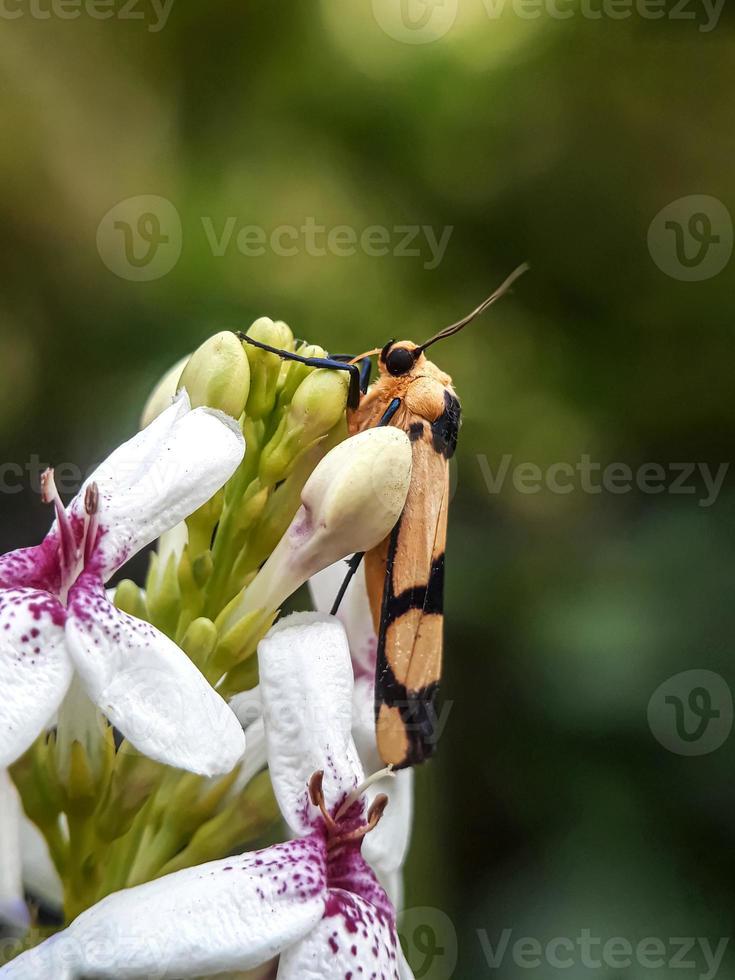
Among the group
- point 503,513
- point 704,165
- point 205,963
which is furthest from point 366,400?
point 704,165

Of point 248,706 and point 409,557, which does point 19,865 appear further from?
point 409,557

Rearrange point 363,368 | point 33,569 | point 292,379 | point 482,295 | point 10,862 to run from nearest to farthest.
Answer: point 33,569, point 10,862, point 292,379, point 363,368, point 482,295

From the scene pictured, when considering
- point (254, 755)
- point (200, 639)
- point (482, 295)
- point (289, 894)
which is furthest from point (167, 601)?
point (482, 295)

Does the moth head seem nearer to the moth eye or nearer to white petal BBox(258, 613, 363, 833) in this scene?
the moth eye

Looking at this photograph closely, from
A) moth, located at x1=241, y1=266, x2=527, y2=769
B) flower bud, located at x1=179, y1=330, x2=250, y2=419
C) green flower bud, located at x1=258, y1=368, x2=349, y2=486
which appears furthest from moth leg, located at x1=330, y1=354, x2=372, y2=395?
flower bud, located at x1=179, y1=330, x2=250, y2=419

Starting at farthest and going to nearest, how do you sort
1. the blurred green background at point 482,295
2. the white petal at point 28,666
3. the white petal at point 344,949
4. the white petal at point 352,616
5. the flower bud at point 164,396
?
→ the blurred green background at point 482,295 → the white petal at point 352,616 → the flower bud at point 164,396 → the white petal at point 344,949 → the white petal at point 28,666

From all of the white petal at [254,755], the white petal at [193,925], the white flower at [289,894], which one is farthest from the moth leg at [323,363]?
the white petal at [193,925]

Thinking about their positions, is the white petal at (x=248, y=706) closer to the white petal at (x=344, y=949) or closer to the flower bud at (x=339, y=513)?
the flower bud at (x=339, y=513)
